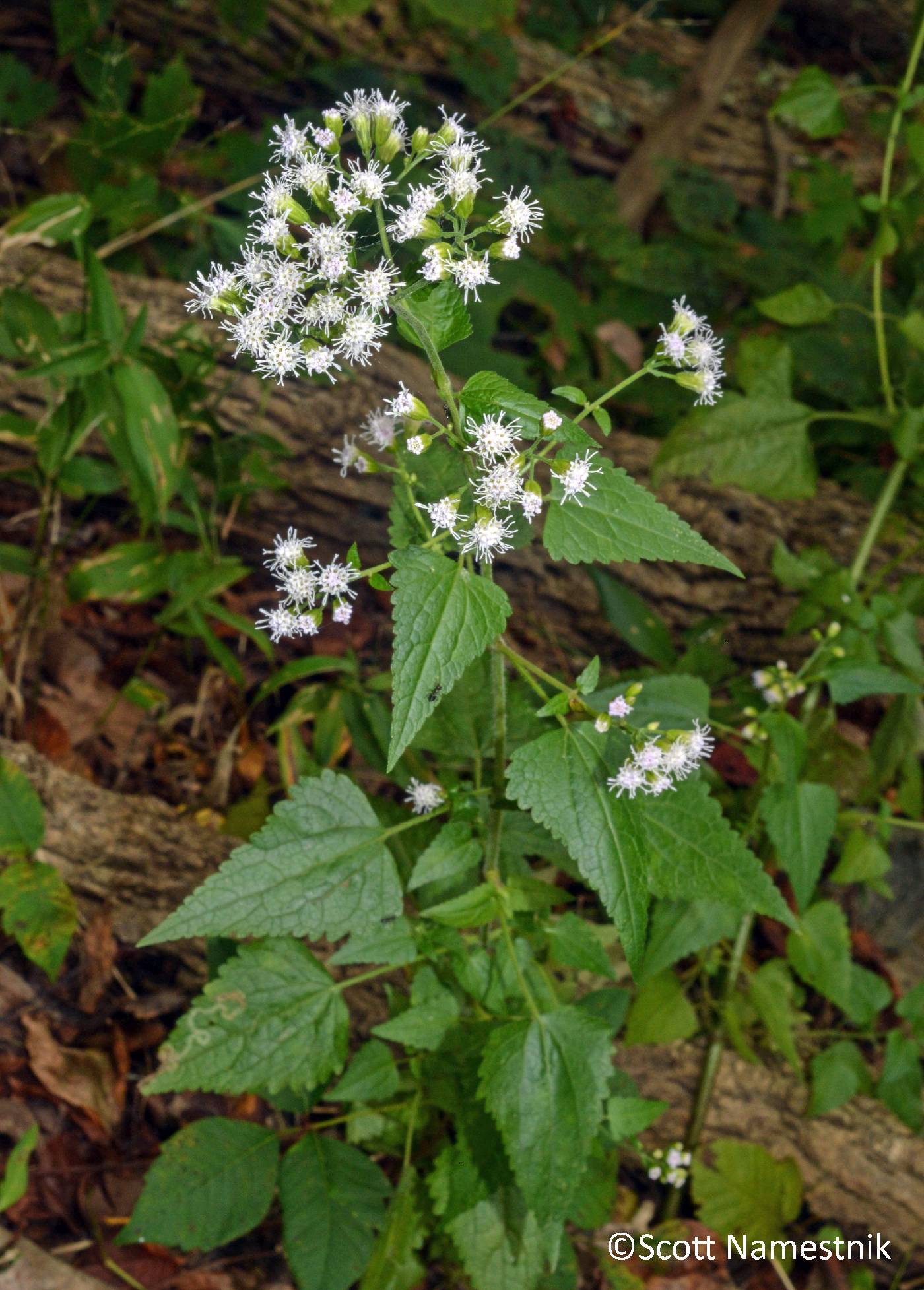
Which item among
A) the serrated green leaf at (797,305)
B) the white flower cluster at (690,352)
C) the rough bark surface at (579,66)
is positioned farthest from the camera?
the rough bark surface at (579,66)

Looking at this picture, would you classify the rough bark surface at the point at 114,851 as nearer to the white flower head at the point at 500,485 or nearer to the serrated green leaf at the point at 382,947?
the serrated green leaf at the point at 382,947

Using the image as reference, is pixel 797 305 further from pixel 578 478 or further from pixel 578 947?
pixel 578 947

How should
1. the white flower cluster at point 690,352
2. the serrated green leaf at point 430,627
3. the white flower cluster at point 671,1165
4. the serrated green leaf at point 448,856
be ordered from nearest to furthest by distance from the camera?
the serrated green leaf at point 430,627 → the white flower cluster at point 690,352 → the serrated green leaf at point 448,856 → the white flower cluster at point 671,1165

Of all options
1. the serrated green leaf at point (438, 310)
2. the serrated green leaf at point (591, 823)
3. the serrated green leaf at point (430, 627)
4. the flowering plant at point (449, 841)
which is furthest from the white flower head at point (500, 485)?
the serrated green leaf at point (591, 823)

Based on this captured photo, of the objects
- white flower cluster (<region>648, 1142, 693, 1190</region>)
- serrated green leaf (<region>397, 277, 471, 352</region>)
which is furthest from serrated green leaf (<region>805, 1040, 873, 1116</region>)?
serrated green leaf (<region>397, 277, 471, 352</region>)

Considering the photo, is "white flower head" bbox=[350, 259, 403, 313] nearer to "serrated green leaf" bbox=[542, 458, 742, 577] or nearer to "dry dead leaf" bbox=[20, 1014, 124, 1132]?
"serrated green leaf" bbox=[542, 458, 742, 577]

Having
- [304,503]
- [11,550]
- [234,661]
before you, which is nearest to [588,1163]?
[234,661]
